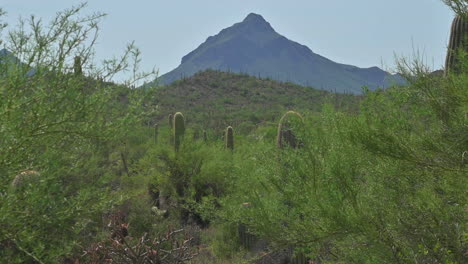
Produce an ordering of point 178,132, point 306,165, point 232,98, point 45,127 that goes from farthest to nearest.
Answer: point 232,98 < point 178,132 < point 306,165 < point 45,127

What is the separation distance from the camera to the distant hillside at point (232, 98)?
4238cm

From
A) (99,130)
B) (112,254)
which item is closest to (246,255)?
(112,254)

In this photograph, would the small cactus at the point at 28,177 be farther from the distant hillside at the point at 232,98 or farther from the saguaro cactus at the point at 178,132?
the distant hillside at the point at 232,98

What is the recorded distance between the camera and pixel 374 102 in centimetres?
656

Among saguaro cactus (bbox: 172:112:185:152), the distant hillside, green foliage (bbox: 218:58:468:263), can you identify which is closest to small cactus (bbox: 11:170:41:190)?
green foliage (bbox: 218:58:468:263)

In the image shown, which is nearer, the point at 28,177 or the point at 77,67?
the point at 28,177

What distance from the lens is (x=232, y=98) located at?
54281 mm

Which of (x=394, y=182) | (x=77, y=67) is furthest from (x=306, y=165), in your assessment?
(x=77, y=67)

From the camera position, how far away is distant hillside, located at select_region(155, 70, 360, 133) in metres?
42.4

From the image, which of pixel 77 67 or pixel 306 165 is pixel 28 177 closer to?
pixel 77 67

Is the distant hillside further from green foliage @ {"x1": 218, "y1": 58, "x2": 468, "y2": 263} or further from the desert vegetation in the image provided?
green foliage @ {"x1": 218, "y1": 58, "x2": 468, "y2": 263}

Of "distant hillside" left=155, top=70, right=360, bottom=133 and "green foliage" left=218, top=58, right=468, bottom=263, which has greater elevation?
"distant hillside" left=155, top=70, right=360, bottom=133

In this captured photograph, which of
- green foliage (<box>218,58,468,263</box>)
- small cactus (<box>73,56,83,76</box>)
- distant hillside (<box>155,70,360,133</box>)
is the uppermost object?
distant hillside (<box>155,70,360,133</box>)

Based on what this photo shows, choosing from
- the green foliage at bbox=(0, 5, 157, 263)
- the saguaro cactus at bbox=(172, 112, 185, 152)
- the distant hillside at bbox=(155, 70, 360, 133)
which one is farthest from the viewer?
the distant hillside at bbox=(155, 70, 360, 133)
